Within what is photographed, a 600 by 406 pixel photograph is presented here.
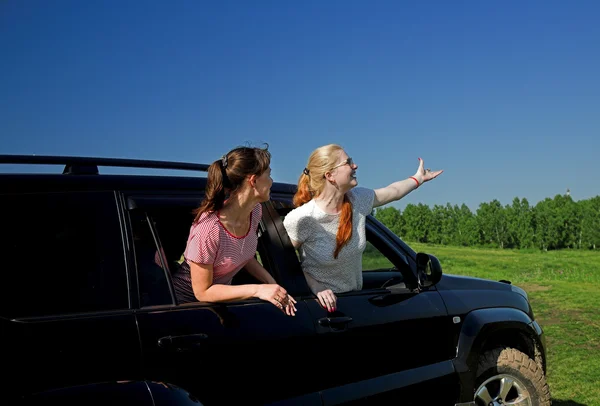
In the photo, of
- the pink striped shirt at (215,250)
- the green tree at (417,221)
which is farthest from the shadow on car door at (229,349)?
the green tree at (417,221)

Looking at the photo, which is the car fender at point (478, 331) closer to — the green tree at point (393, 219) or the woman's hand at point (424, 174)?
the woman's hand at point (424, 174)

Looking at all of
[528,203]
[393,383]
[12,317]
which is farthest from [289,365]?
[528,203]

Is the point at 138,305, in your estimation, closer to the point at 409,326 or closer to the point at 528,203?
the point at 409,326

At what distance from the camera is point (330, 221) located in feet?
12.9

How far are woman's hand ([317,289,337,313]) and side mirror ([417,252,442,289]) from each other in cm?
76

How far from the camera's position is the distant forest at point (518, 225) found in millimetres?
108250

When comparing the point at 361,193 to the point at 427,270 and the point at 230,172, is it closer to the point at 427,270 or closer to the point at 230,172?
the point at 427,270

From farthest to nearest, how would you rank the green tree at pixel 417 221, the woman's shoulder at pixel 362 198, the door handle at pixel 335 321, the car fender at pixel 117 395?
the green tree at pixel 417 221 < the woman's shoulder at pixel 362 198 < the door handle at pixel 335 321 < the car fender at pixel 117 395

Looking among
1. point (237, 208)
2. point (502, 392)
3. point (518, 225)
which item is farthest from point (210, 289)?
point (518, 225)

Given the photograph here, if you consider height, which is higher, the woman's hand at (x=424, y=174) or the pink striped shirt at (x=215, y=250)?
the woman's hand at (x=424, y=174)

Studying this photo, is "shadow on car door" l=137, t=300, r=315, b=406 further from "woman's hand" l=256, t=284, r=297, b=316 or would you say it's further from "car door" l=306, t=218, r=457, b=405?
"car door" l=306, t=218, r=457, b=405

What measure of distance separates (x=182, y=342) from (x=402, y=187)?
2.15 m

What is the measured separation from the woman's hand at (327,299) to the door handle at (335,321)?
51 millimetres

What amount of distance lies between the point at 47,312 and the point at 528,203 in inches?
4570
